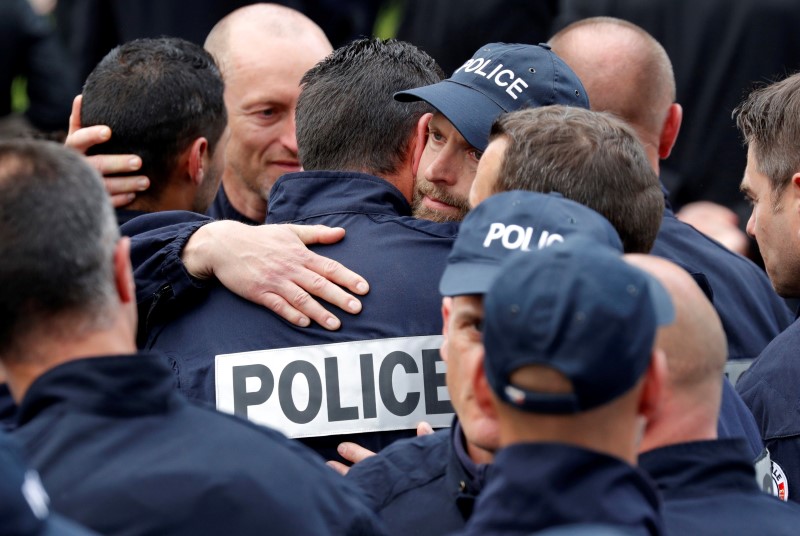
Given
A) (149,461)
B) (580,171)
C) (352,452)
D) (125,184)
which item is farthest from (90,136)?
(149,461)

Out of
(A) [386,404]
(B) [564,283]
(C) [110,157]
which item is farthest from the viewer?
(C) [110,157]

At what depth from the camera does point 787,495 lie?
3.04m

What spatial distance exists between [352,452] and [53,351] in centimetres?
96

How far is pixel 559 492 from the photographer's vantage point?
1776 mm

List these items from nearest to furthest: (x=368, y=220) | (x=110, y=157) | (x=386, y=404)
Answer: (x=386, y=404), (x=368, y=220), (x=110, y=157)

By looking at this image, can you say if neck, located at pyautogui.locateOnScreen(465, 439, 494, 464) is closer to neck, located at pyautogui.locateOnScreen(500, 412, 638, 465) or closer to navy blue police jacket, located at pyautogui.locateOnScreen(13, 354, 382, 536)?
navy blue police jacket, located at pyautogui.locateOnScreen(13, 354, 382, 536)

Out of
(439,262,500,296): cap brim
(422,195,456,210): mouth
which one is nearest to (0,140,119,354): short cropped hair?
(439,262,500,296): cap brim

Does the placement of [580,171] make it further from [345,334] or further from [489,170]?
[345,334]

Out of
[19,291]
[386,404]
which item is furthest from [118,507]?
[386,404]

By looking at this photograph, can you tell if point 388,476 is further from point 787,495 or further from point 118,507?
point 787,495

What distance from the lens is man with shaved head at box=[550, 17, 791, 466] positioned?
3883 millimetres

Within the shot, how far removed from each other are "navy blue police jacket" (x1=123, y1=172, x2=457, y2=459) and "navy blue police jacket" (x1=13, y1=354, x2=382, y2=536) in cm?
82

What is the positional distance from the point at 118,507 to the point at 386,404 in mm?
1055

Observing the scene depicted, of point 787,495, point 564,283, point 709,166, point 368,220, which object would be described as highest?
point 564,283
